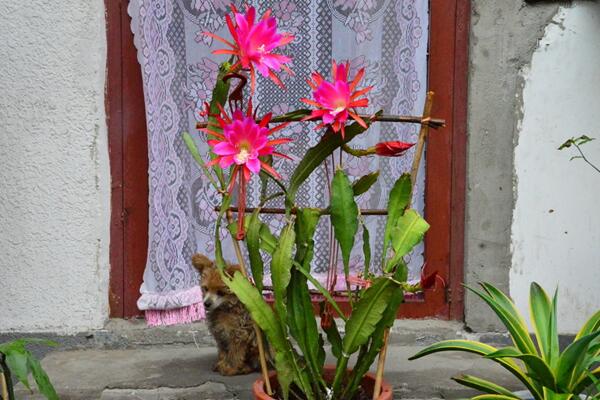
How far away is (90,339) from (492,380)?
5.99 ft

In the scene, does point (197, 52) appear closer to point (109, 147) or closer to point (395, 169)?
point (109, 147)

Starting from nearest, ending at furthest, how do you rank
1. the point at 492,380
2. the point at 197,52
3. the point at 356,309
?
the point at 356,309
the point at 492,380
the point at 197,52

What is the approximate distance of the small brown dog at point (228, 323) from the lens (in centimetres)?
301

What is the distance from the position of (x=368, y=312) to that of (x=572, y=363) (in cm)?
68

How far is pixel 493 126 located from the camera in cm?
354

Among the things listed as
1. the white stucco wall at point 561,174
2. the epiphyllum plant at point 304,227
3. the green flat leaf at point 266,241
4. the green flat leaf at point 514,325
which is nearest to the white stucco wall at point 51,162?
the epiphyllum plant at point 304,227

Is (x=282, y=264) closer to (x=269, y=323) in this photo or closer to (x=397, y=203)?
Result: (x=269, y=323)

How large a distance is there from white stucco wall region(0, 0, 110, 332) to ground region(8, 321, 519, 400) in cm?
23

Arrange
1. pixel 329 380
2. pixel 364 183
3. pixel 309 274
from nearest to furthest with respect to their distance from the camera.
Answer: pixel 309 274, pixel 364 183, pixel 329 380

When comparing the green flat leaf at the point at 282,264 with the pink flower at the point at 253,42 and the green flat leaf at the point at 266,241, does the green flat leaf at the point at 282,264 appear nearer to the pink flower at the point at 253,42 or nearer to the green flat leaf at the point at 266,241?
the green flat leaf at the point at 266,241

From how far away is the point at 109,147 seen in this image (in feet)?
11.8

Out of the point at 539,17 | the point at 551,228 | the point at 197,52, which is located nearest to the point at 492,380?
the point at 551,228

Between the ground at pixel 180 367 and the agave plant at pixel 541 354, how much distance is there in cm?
45

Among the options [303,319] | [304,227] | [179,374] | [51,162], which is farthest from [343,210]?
[51,162]
